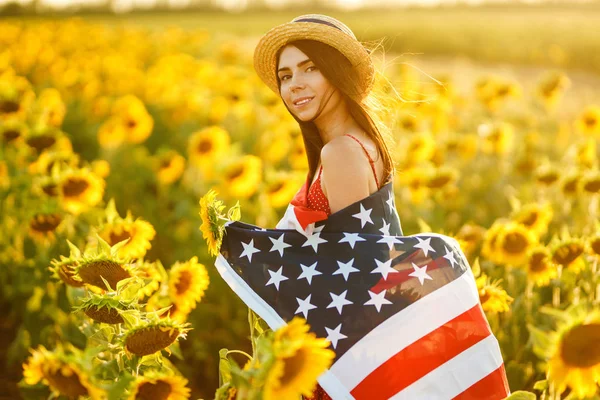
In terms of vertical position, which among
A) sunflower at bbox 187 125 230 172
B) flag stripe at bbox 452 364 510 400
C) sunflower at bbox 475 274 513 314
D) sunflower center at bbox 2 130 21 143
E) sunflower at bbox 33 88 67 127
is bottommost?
flag stripe at bbox 452 364 510 400

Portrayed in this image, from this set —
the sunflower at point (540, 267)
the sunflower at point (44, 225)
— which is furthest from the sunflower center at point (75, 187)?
the sunflower at point (540, 267)

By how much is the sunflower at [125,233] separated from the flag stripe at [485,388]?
112 centimetres

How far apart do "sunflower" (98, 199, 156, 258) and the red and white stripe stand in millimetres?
858

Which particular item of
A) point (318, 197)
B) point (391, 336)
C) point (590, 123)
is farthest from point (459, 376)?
point (590, 123)

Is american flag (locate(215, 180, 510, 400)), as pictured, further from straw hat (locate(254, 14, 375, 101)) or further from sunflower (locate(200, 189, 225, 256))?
straw hat (locate(254, 14, 375, 101))

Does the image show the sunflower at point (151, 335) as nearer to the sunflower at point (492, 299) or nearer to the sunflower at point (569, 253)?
the sunflower at point (492, 299)

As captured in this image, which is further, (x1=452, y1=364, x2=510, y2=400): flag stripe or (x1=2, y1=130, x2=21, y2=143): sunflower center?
(x1=2, y1=130, x2=21, y2=143): sunflower center

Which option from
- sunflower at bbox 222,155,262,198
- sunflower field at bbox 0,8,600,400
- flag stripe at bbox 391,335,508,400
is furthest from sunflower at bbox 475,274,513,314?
sunflower at bbox 222,155,262,198

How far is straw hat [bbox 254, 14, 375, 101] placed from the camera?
2.10m

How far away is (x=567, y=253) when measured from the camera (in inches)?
87.5

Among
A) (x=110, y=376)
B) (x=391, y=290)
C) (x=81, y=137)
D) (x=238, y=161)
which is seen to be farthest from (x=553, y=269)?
(x=81, y=137)

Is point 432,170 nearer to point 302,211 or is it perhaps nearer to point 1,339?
point 302,211

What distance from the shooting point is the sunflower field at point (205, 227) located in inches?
60.7

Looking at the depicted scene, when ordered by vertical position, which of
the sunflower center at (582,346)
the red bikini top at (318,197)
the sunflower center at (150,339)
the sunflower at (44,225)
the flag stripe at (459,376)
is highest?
the sunflower at (44,225)
